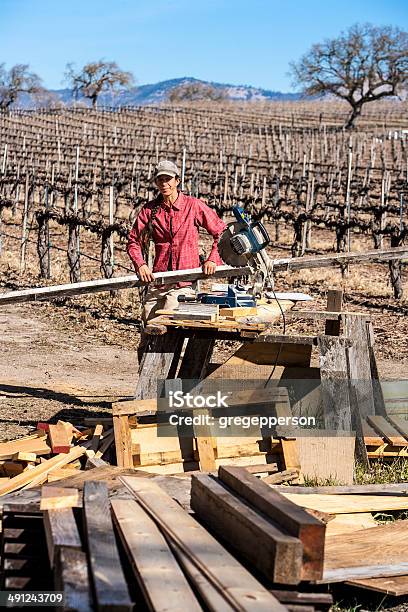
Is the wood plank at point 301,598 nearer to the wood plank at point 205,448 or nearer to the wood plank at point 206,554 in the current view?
the wood plank at point 206,554

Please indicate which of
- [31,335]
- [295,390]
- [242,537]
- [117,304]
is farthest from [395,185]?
[242,537]

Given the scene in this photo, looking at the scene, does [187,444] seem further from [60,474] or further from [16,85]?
[16,85]

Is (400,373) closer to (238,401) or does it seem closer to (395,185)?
(238,401)

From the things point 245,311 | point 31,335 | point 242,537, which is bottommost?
point 31,335

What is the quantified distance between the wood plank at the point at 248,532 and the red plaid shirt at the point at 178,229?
310 cm

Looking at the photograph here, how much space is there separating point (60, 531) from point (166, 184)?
12.4 feet

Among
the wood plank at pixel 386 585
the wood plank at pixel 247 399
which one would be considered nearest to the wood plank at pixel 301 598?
the wood plank at pixel 386 585

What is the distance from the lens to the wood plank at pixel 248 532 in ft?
11.6

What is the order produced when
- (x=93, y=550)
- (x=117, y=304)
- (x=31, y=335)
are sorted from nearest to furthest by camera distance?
1. (x=93, y=550)
2. (x=31, y=335)
3. (x=117, y=304)

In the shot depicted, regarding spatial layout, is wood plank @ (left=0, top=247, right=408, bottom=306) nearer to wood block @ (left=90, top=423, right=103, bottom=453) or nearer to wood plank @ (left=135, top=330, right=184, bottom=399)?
wood plank @ (left=135, top=330, right=184, bottom=399)

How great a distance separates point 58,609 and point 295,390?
3725 mm

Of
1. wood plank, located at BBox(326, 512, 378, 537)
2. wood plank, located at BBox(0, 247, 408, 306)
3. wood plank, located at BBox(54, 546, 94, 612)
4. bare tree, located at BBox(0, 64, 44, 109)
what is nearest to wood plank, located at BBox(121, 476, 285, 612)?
wood plank, located at BBox(54, 546, 94, 612)

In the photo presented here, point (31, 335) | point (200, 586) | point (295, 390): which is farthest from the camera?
point (31, 335)

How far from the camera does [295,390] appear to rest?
277 inches
